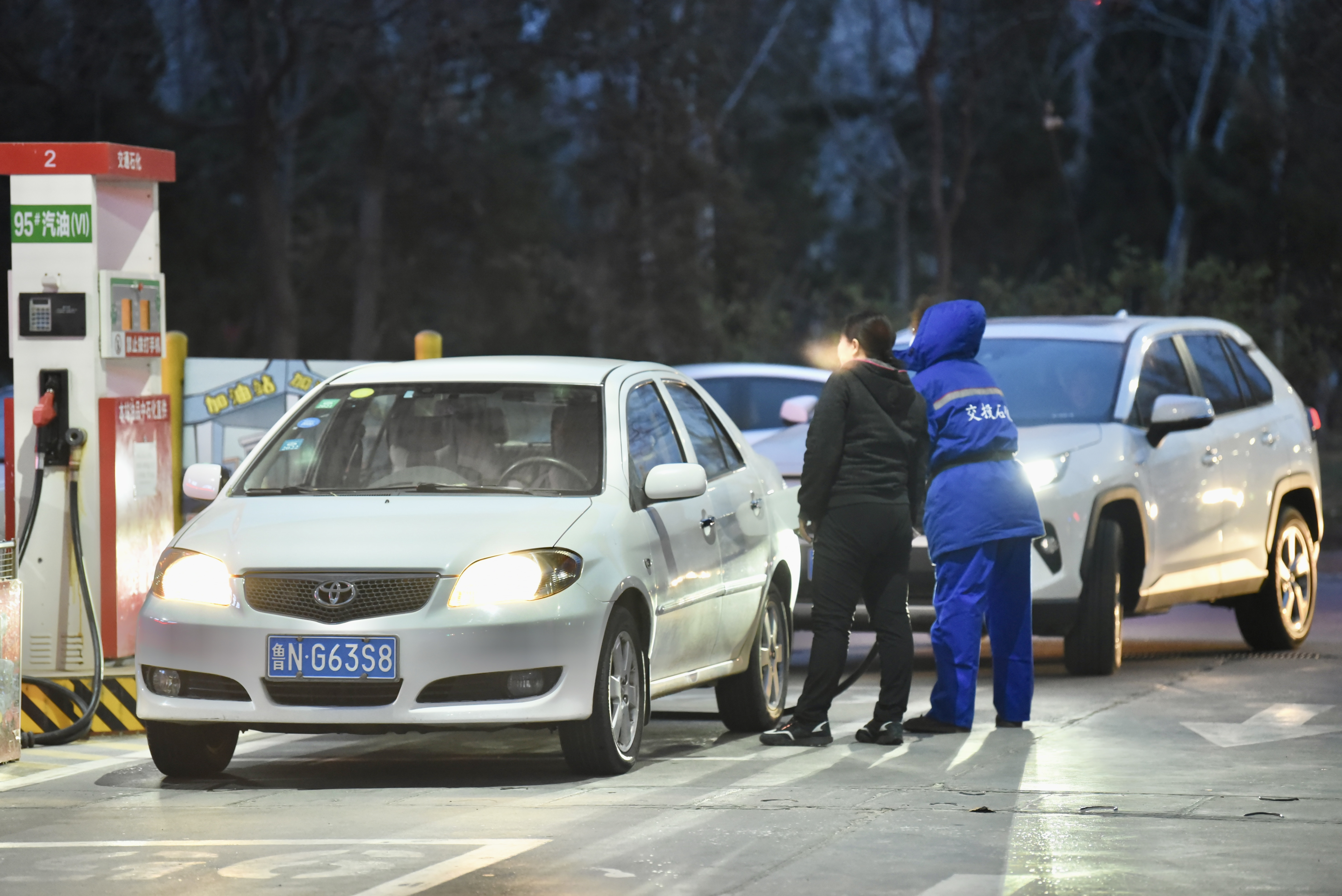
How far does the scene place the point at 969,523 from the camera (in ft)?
30.5

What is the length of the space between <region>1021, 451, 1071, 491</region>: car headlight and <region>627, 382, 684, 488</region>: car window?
259 centimetres

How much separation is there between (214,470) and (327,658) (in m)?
1.35

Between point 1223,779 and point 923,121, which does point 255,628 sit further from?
point 923,121

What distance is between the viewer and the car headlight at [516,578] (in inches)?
307

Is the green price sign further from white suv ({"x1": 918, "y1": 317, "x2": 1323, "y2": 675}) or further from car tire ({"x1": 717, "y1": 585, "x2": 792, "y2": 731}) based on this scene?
white suv ({"x1": 918, "y1": 317, "x2": 1323, "y2": 675})

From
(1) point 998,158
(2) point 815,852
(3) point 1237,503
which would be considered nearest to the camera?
(2) point 815,852

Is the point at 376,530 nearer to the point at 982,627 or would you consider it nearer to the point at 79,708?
the point at 79,708

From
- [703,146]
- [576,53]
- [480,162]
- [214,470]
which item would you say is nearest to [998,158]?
[703,146]

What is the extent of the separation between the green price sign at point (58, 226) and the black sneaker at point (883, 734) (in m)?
4.03

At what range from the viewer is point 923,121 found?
189 feet

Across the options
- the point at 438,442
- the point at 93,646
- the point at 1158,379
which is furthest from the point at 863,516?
the point at 1158,379

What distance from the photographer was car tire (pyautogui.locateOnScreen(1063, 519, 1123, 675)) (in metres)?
11.2

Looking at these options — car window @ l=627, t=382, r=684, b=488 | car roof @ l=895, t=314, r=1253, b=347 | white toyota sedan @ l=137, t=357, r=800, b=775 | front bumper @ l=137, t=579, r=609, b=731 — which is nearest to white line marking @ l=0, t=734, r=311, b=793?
white toyota sedan @ l=137, t=357, r=800, b=775

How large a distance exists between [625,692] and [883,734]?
126cm
